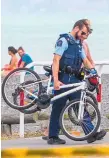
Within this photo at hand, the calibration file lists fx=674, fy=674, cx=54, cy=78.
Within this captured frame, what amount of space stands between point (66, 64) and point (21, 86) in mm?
903

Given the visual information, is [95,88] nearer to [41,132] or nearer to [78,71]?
[78,71]

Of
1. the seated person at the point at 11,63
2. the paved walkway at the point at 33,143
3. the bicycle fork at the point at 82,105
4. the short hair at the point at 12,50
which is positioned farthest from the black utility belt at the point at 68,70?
the short hair at the point at 12,50

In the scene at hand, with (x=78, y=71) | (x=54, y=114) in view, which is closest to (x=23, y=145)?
(x=54, y=114)

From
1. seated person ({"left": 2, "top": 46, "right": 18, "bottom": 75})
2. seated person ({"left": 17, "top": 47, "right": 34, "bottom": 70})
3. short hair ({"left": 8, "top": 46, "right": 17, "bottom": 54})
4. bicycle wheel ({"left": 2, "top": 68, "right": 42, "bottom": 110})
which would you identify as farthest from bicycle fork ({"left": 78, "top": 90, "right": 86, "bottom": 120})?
short hair ({"left": 8, "top": 46, "right": 17, "bottom": 54})

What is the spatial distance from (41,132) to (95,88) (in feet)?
5.36

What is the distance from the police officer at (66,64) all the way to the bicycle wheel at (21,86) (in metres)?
0.46

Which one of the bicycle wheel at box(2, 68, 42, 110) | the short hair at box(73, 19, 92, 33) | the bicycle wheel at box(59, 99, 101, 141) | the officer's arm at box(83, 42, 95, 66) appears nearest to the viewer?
the short hair at box(73, 19, 92, 33)

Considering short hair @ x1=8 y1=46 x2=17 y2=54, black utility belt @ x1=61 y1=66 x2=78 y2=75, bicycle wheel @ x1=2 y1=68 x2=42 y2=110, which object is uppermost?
short hair @ x1=8 y1=46 x2=17 y2=54

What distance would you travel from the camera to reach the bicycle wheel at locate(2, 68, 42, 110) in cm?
870

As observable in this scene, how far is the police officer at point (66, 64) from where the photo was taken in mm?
8008

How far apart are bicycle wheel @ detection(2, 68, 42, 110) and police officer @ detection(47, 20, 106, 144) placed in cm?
46

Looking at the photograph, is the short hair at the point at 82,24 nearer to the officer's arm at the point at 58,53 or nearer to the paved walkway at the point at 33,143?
the officer's arm at the point at 58,53

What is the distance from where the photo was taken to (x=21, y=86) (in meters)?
8.78

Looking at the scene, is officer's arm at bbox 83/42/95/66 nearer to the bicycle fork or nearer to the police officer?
the police officer
